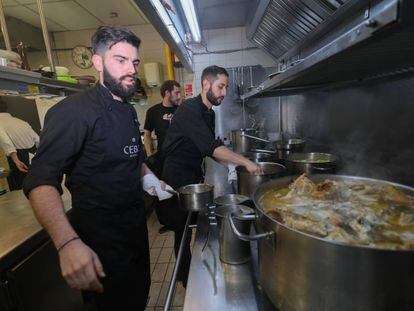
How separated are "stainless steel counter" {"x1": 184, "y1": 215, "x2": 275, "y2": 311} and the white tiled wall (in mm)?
3794

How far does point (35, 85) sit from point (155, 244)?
2.05m

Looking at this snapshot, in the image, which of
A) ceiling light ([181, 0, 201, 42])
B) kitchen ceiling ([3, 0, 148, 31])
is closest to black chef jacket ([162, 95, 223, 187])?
ceiling light ([181, 0, 201, 42])

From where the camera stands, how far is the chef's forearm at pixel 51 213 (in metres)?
0.84

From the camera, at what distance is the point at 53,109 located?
1049 mm

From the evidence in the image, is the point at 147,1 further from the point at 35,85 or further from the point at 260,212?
the point at 35,85

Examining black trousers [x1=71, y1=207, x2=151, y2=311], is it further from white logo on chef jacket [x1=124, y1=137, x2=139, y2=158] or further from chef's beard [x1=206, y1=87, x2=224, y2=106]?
chef's beard [x1=206, y1=87, x2=224, y2=106]

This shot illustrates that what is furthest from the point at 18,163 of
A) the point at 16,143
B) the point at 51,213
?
the point at 51,213

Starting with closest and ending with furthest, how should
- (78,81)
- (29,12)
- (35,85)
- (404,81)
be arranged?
(404,81) < (35,85) < (78,81) < (29,12)

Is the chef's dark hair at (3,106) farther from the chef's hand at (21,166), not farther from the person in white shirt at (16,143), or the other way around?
the chef's hand at (21,166)

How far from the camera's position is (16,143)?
2.85m

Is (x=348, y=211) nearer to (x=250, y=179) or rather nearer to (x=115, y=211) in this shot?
(x=250, y=179)

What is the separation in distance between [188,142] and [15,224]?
1.22 metres

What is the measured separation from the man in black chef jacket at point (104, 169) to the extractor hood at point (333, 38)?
834 millimetres

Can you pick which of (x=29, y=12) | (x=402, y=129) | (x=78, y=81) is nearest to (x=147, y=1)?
(x=402, y=129)
